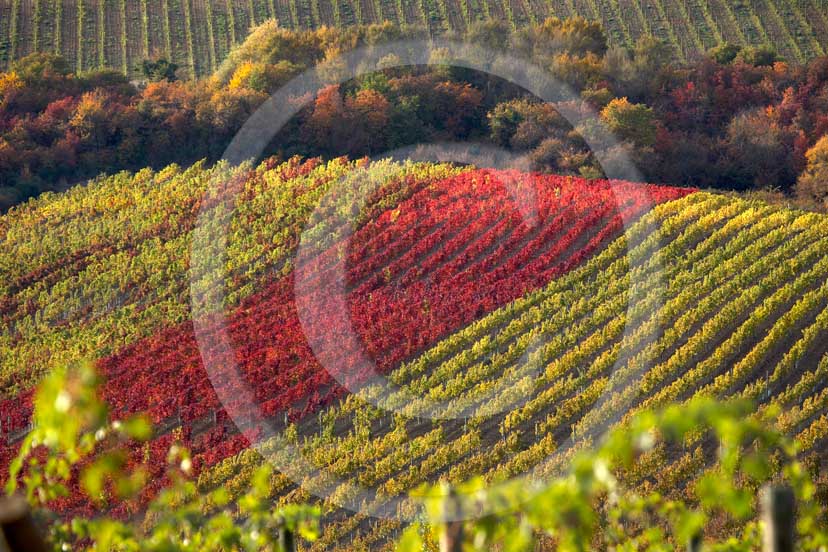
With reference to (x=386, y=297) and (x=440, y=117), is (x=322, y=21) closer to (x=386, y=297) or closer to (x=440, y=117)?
(x=440, y=117)

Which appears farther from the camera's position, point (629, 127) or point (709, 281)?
point (629, 127)

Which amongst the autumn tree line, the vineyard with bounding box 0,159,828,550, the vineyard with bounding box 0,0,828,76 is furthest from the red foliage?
the vineyard with bounding box 0,0,828,76

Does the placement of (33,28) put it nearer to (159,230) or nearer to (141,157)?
(141,157)

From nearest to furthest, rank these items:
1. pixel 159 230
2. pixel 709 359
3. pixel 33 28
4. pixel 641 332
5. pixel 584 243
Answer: pixel 709 359
pixel 641 332
pixel 584 243
pixel 159 230
pixel 33 28

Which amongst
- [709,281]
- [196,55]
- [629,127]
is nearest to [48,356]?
[709,281]

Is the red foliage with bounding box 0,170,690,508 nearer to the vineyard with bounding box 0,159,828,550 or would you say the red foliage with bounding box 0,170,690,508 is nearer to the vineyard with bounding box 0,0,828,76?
the vineyard with bounding box 0,159,828,550

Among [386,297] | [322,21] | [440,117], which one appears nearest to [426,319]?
[386,297]

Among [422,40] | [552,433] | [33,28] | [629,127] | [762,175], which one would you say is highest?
[33,28]
